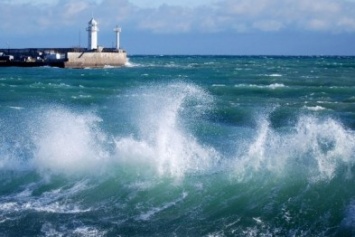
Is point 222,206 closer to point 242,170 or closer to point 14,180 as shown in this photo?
point 242,170

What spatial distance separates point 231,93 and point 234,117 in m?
14.3

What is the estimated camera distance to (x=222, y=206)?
409 inches

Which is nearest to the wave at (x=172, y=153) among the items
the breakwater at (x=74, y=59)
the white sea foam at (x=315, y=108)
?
the white sea foam at (x=315, y=108)

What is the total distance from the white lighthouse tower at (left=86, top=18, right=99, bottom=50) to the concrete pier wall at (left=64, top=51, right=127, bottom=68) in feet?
5.30

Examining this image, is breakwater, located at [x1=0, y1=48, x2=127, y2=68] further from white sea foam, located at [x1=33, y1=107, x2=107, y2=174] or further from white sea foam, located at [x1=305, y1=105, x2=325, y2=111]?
white sea foam, located at [x1=33, y1=107, x2=107, y2=174]

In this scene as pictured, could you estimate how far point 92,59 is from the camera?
2758 inches

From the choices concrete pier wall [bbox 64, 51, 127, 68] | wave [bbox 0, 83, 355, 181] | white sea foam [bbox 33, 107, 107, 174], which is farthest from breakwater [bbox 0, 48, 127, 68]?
wave [bbox 0, 83, 355, 181]

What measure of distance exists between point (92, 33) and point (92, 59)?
3377 mm

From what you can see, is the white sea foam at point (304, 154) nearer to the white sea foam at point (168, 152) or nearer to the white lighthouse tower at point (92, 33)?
the white sea foam at point (168, 152)

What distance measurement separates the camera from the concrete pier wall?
223ft

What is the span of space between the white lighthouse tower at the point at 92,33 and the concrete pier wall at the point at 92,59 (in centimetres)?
161

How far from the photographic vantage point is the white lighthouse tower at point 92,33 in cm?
6956

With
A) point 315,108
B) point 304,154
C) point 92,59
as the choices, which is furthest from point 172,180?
point 92,59

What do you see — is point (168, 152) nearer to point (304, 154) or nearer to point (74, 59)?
point (304, 154)
